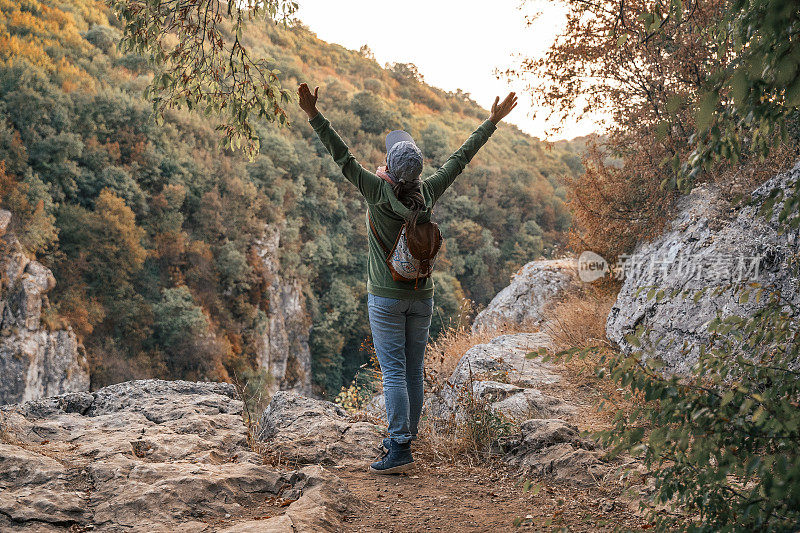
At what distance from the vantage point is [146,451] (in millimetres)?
3289

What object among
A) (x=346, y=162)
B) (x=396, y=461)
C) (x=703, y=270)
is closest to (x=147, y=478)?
(x=396, y=461)

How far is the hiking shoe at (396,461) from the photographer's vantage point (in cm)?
331

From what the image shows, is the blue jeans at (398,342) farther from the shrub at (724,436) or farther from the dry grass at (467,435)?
the shrub at (724,436)

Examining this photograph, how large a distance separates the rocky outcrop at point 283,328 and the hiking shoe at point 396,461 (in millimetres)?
18720

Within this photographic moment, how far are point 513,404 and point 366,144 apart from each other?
26.9m

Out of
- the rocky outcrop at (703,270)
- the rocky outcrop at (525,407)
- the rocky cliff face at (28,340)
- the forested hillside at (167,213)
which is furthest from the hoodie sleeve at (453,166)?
the rocky cliff face at (28,340)

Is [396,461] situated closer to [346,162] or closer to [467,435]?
[467,435]

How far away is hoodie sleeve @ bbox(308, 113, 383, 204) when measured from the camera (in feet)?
9.76

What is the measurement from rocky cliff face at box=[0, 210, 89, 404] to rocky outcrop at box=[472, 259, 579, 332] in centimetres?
1130

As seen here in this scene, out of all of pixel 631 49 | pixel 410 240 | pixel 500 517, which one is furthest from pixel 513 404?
pixel 631 49

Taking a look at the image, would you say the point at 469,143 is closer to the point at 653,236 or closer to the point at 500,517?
the point at 500,517

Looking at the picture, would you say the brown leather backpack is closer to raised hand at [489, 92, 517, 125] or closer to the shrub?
raised hand at [489, 92, 517, 125]

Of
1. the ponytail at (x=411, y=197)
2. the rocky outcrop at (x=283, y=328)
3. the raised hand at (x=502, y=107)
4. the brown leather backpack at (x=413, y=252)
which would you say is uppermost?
the raised hand at (x=502, y=107)

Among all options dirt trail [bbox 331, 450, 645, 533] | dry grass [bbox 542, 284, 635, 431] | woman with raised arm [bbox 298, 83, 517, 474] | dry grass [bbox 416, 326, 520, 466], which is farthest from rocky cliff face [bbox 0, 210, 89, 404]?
woman with raised arm [bbox 298, 83, 517, 474]
